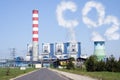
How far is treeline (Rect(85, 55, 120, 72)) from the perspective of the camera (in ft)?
270

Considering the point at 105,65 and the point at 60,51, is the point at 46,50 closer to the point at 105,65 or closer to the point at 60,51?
the point at 60,51

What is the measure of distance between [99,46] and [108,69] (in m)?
26.7

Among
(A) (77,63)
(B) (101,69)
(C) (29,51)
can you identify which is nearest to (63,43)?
(C) (29,51)

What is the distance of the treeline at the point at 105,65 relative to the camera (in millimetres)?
82438

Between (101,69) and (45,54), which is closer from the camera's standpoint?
(101,69)

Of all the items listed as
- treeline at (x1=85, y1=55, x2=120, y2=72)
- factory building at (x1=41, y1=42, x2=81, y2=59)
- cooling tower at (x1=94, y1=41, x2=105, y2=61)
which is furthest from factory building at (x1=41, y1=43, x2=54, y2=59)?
treeline at (x1=85, y1=55, x2=120, y2=72)

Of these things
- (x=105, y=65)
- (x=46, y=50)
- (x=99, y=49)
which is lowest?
(x=105, y=65)

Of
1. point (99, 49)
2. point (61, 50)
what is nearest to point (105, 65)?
point (99, 49)

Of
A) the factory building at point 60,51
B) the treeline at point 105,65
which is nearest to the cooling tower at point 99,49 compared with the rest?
the treeline at point 105,65

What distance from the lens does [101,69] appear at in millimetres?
89625

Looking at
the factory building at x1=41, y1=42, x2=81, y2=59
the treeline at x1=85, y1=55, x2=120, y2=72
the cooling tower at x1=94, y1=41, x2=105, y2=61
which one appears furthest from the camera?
the factory building at x1=41, y1=42, x2=81, y2=59

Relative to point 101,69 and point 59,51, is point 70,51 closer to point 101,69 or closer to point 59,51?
point 59,51

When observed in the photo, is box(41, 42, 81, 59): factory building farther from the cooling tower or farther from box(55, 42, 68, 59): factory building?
the cooling tower

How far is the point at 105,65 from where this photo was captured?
87.9 metres
